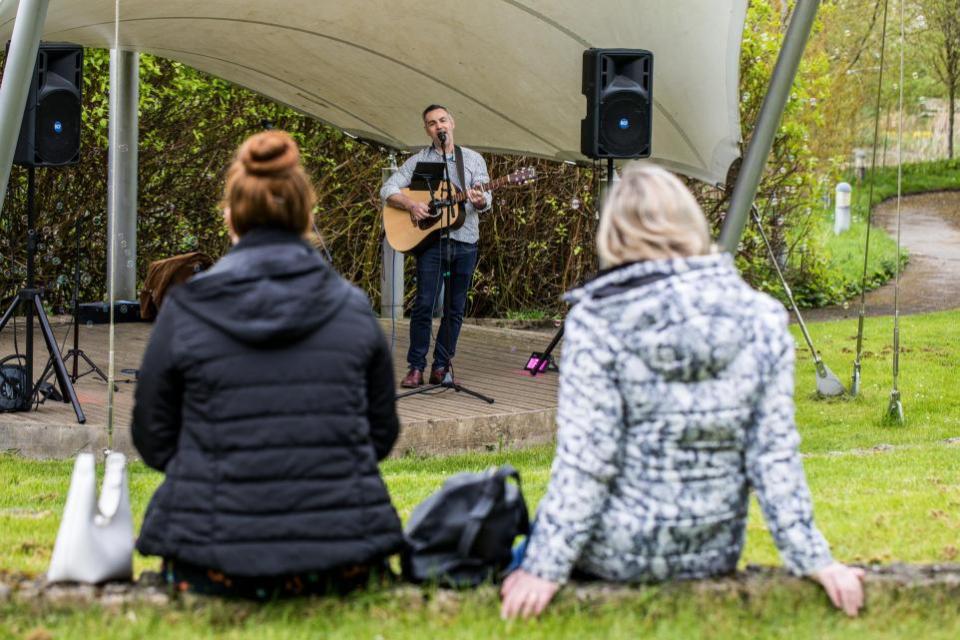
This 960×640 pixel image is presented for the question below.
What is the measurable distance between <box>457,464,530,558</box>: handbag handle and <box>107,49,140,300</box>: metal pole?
7.74m

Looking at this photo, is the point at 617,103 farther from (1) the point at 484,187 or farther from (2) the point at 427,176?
(2) the point at 427,176

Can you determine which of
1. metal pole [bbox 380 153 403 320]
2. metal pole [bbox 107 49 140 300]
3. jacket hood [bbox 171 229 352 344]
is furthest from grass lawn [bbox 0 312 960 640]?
metal pole [bbox 380 153 403 320]

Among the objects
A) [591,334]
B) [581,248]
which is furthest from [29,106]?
[581,248]

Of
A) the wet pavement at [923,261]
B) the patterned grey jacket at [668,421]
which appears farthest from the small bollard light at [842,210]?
the patterned grey jacket at [668,421]

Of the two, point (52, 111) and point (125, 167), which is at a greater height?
point (52, 111)

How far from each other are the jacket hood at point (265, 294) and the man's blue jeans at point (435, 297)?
513 cm

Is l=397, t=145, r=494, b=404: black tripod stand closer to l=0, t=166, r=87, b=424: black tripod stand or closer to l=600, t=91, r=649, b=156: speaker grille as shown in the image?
l=600, t=91, r=649, b=156: speaker grille

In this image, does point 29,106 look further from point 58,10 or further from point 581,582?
point 581,582

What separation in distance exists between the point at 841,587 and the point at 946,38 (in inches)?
966

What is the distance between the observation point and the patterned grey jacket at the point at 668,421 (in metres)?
2.95

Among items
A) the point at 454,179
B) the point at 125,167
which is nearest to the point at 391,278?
the point at 125,167

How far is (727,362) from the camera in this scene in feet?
9.75

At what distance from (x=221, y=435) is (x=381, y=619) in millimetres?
569

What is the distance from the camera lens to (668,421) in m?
2.97
